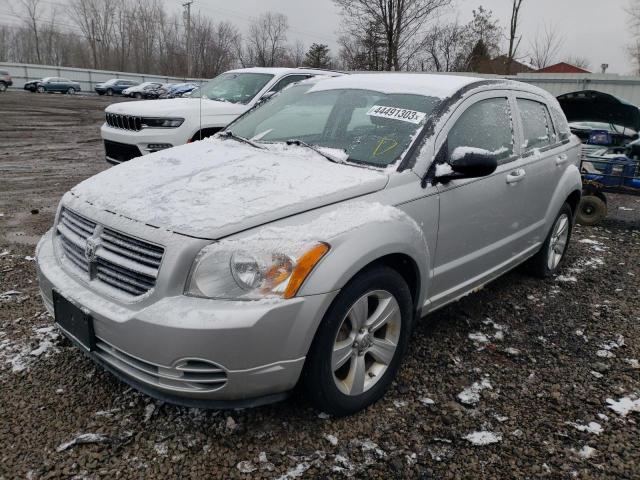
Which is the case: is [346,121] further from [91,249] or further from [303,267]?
[91,249]

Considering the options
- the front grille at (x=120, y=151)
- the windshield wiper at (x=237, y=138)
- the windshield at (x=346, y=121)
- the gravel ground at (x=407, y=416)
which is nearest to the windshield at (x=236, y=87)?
the front grille at (x=120, y=151)

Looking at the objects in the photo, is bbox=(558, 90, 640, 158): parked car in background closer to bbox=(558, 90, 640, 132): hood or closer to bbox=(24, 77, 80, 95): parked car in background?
bbox=(558, 90, 640, 132): hood

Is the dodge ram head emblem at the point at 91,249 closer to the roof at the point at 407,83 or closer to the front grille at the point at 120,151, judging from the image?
the roof at the point at 407,83

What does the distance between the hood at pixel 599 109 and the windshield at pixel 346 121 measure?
5785 mm

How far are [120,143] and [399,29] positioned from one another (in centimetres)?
2487

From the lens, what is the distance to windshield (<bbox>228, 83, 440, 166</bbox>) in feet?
9.48

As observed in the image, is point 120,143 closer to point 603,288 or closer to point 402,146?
point 402,146

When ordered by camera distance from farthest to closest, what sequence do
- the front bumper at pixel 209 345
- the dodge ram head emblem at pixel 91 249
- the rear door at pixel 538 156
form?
1. the rear door at pixel 538 156
2. the dodge ram head emblem at pixel 91 249
3. the front bumper at pixel 209 345

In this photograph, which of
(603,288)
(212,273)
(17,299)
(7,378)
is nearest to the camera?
(212,273)

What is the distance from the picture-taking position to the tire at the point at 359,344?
2.22 m

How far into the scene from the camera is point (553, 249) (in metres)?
4.64

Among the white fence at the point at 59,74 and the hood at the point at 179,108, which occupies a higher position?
the white fence at the point at 59,74

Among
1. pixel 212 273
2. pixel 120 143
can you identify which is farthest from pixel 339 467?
pixel 120 143

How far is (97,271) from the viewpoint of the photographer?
7.66 feet
